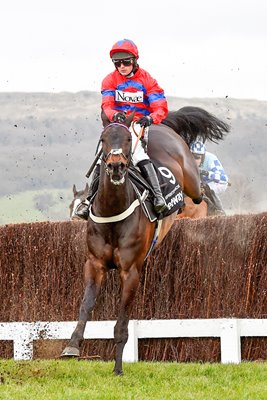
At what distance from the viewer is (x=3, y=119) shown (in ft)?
184

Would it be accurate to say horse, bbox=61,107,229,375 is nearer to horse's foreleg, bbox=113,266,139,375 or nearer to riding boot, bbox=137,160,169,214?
horse's foreleg, bbox=113,266,139,375

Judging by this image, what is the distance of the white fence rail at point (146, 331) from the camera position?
977 centimetres

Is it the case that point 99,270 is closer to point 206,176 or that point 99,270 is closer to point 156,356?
point 156,356

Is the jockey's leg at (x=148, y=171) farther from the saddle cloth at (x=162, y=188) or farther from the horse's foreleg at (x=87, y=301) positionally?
the horse's foreleg at (x=87, y=301)

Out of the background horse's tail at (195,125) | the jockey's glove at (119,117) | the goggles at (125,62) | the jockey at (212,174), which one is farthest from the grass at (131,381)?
the jockey at (212,174)

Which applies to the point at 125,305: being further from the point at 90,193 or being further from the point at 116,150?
the point at 116,150

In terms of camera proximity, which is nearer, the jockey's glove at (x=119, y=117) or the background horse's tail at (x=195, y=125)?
the jockey's glove at (x=119, y=117)

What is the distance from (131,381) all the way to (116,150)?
1826 millimetres

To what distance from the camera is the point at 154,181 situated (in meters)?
9.33

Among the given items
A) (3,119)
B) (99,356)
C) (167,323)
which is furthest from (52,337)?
(3,119)

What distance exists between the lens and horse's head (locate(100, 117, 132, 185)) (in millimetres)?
8000

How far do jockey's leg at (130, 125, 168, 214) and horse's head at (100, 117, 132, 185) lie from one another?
0.96 meters

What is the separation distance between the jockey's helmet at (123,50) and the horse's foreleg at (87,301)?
1970 millimetres

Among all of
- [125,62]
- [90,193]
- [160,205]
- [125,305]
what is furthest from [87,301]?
[125,62]
